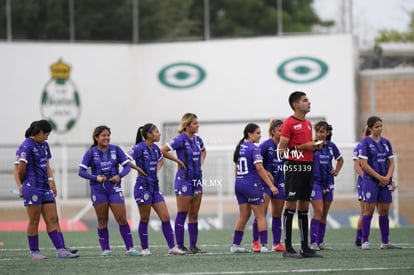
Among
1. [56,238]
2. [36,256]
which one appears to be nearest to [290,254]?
[56,238]

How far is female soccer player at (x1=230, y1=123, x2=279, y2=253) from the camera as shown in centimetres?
1438

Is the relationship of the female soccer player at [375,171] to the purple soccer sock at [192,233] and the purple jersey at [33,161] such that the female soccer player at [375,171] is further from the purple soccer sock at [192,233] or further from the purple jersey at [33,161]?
the purple jersey at [33,161]

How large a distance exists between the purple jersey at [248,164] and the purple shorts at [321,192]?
1.10 metres

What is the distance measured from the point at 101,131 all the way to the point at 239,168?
7.29 feet

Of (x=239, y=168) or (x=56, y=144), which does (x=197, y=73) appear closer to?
(x=56, y=144)

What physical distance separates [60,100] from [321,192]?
1937cm

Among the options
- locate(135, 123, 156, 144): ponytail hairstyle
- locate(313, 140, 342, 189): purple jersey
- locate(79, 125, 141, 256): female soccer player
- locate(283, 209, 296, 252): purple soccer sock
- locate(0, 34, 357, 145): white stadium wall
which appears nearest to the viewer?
locate(283, 209, 296, 252): purple soccer sock

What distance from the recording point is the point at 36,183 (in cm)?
1379

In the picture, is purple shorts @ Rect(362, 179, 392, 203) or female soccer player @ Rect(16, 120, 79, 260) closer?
female soccer player @ Rect(16, 120, 79, 260)

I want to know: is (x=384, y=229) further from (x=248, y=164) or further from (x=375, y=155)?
(x=248, y=164)

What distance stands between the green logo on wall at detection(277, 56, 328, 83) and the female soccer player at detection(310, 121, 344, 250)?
1742cm

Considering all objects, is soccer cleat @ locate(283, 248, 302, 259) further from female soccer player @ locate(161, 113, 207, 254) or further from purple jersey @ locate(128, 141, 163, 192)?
purple jersey @ locate(128, 141, 163, 192)

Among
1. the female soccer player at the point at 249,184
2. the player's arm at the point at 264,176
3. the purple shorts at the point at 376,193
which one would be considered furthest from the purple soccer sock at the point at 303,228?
the purple shorts at the point at 376,193

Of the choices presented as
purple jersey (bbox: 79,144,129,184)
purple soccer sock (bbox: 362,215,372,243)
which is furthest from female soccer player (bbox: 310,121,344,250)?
purple jersey (bbox: 79,144,129,184)
